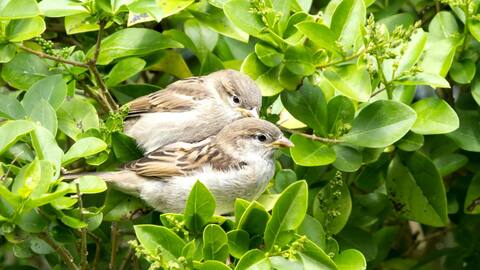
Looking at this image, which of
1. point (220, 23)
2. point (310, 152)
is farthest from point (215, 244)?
point (220, 23)

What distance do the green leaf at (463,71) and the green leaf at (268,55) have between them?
0.70 meters

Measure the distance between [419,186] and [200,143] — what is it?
2.92ft

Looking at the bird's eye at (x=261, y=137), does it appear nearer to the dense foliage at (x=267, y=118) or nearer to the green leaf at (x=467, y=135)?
the dense foliage at (x=267, y=118)

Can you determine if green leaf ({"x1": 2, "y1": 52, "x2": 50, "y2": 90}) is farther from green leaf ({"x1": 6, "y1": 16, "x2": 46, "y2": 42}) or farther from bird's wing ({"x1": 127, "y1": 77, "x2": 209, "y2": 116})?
bird's wing ({"x1": 127, "y1": 77, "x2": 209, "y2": 116})

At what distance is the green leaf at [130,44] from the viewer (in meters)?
3.81

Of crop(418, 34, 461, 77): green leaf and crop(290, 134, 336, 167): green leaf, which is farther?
crop(418, 34, 461, 77): green leaf

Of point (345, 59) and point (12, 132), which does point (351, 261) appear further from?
point (12, 132)

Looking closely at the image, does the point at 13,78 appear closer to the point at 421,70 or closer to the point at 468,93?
the point at 421,70

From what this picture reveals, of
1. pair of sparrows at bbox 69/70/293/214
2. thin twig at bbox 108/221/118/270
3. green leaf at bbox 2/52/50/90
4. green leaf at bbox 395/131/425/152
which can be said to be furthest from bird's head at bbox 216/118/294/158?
green leaf at bbox 2/52/50/90

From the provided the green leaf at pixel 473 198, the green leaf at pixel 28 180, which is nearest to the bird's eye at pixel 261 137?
the green leaf at pixel 473 198

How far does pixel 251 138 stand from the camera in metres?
3.95

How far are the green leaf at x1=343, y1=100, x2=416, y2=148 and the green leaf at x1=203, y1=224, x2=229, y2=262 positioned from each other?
2.60 ft

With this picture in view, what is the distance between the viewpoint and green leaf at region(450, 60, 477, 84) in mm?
3881

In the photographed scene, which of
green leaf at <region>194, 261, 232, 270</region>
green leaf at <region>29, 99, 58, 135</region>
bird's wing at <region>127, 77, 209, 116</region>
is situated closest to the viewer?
green leaf at <region>194, 261, 232, 270</region>
